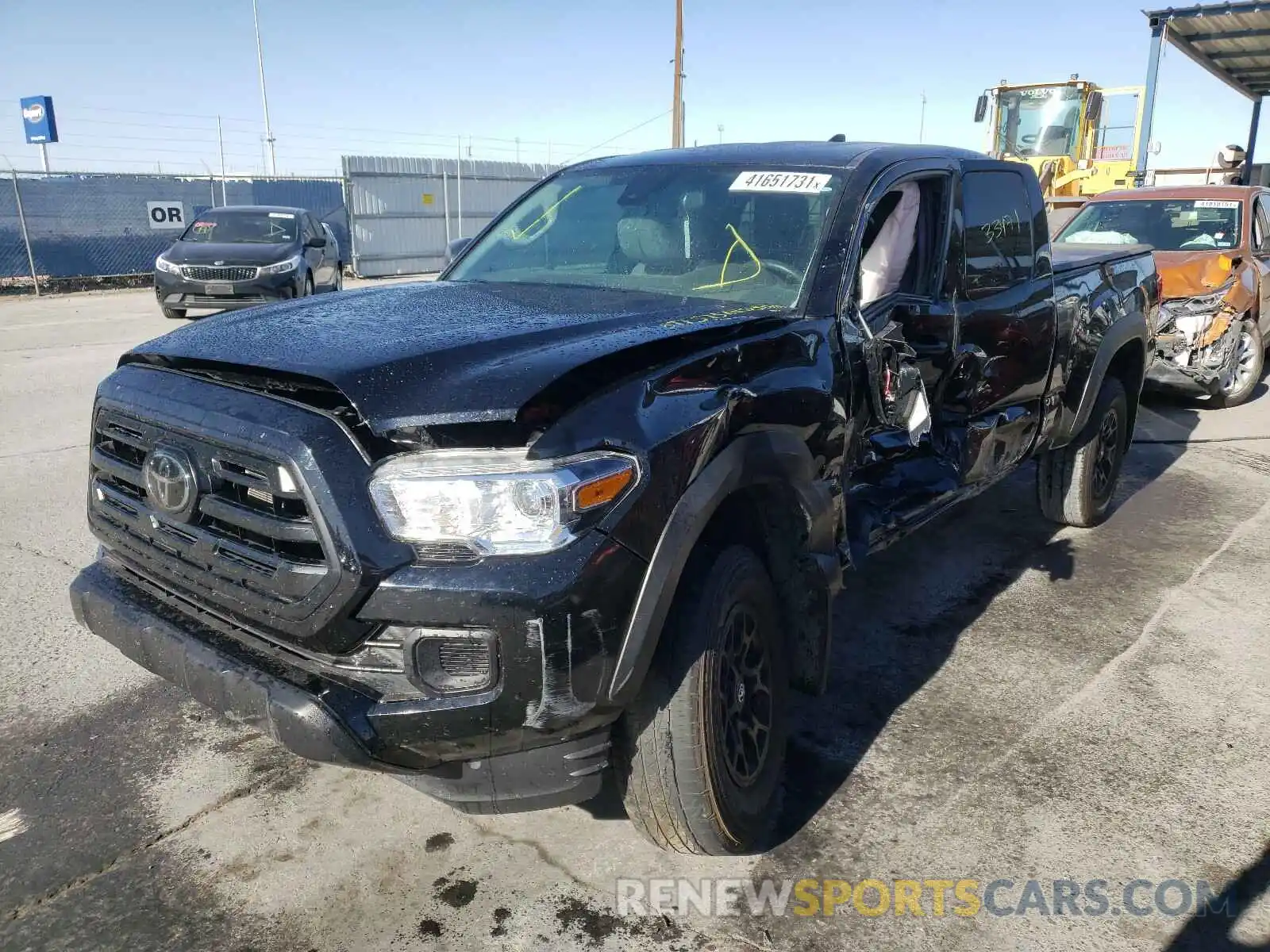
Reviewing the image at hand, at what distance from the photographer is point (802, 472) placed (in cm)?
276

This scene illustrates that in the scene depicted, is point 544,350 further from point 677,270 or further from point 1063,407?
point 1063,407

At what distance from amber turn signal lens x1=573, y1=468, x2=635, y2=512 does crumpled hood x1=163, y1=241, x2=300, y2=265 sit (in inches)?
456

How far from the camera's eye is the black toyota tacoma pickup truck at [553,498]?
2.08m

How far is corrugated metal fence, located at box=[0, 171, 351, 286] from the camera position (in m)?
18.0

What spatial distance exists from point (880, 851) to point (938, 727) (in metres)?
0.79

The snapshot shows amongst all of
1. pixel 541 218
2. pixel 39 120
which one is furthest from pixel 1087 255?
pixel 39 120

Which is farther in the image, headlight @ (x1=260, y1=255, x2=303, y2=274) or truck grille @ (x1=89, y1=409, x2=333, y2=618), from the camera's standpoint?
headlight @ (x1=260, y1=255, x2=303, y2=274)

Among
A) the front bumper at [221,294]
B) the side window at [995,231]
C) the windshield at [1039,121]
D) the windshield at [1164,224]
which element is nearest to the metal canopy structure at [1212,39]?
the windshield at [1039,121]

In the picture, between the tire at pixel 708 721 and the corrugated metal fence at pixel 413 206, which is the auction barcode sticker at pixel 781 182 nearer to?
the tire at pixel 708 721

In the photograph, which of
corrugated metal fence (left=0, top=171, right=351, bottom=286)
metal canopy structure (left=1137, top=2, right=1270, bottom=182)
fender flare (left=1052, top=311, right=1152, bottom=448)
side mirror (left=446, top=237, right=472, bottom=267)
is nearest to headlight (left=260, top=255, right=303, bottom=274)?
corrugated metal fence (left=0, top=171, right=351, bottom=286)

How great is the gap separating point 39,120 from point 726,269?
79.4 ft

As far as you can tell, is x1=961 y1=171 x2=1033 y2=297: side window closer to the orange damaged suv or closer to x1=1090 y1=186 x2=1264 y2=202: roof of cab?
the orange damaged suv

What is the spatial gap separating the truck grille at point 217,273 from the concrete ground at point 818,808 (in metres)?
8.28

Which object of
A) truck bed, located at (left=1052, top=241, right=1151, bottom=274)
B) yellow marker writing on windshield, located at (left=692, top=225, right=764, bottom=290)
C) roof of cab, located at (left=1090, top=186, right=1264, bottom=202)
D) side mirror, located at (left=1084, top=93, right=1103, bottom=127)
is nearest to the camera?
yellow marker writing on windshield, located at (left=692, top=225, right=764, bottom=290)
